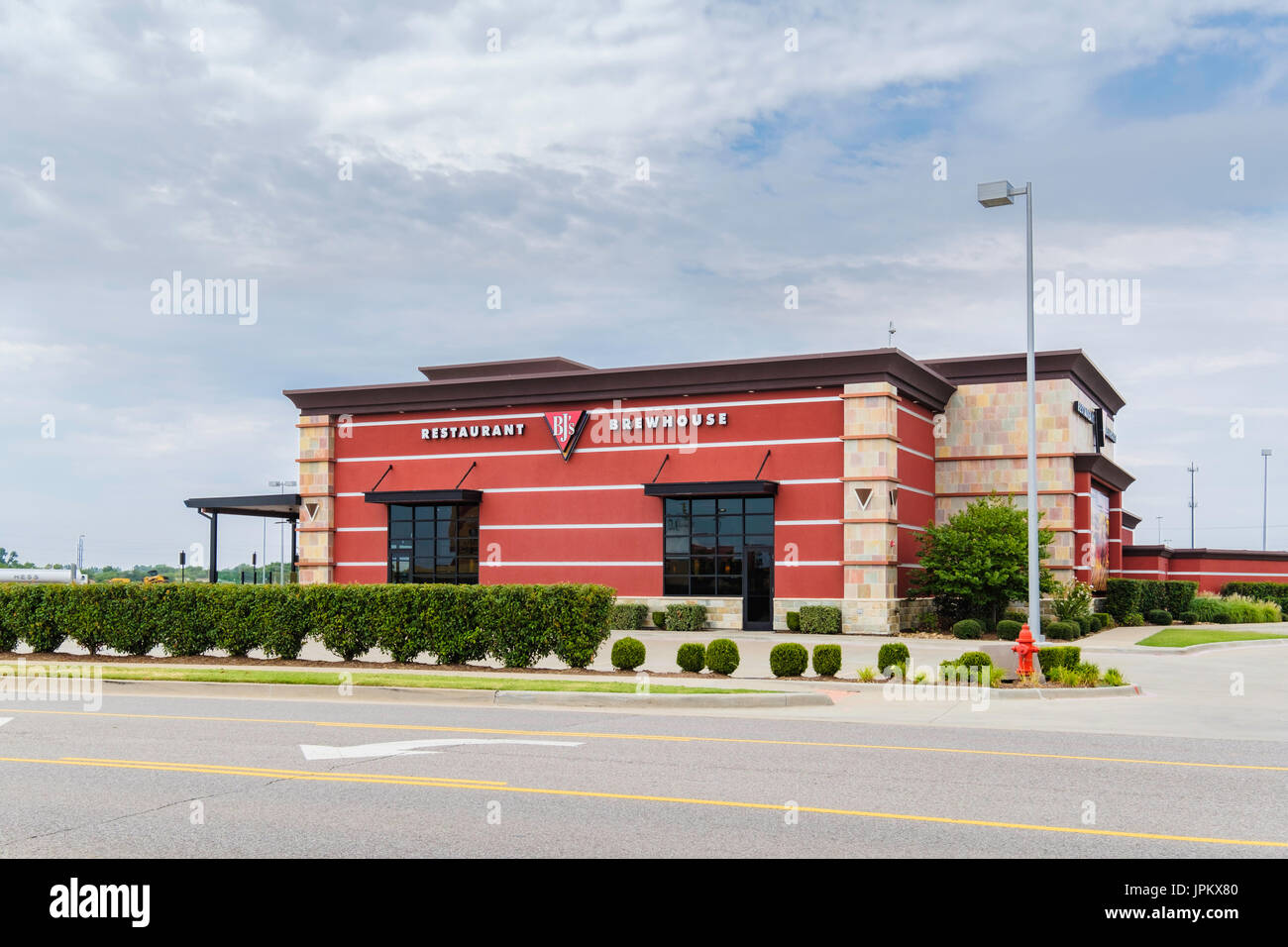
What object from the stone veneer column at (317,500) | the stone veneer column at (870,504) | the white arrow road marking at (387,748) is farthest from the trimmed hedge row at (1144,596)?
the white arrow road marking at (387,748)

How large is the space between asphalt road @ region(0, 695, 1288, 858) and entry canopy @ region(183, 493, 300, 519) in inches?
1089

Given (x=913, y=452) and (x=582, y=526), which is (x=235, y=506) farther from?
(x=913, y=452)

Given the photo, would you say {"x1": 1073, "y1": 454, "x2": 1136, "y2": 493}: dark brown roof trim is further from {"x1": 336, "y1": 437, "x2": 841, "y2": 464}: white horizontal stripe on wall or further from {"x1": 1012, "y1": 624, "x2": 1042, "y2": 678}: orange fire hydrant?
{"x1": 1012, "y1": 624, "x2": 1042, "y2": 678}: orange fire hydrant

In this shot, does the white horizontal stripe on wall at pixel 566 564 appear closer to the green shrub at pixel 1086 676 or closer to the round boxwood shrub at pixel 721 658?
the round boxwood shrub at pixel 721 658

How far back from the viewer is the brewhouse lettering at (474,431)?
1495 inches

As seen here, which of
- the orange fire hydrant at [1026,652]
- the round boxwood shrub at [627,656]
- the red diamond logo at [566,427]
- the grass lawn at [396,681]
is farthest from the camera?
the red diamond logo at [566,427]

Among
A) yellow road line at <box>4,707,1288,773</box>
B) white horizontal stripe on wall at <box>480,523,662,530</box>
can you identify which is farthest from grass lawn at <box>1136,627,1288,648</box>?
yellow road line at <box>4,707,1288,773</box>

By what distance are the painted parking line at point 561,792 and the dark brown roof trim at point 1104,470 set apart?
31.0m

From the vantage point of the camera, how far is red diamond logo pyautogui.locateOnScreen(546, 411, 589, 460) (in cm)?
3684

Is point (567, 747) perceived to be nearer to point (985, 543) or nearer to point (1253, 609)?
point (985, 543)

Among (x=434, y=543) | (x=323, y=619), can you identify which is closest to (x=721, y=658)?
(x=323, y=619)
